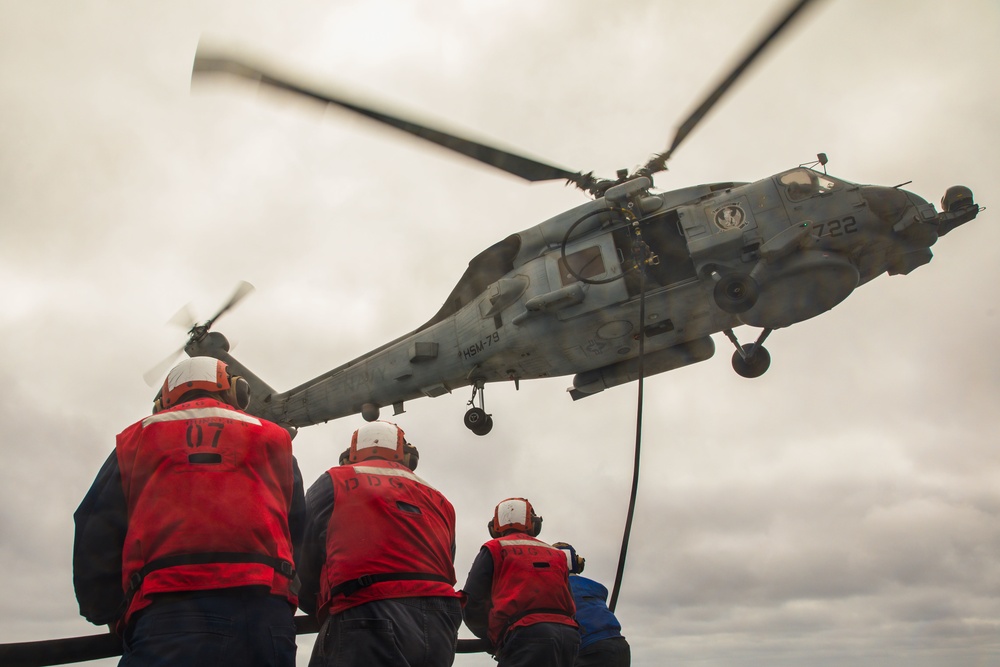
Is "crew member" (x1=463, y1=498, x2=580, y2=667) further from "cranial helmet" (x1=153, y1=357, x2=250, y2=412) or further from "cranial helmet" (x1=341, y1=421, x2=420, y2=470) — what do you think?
"cranial helmet" (x1=153, y1=357, x2=250, y2=412)

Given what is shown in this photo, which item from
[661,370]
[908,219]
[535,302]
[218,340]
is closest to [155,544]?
[535,302]

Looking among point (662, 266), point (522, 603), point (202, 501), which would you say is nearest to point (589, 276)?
point (662, 266)

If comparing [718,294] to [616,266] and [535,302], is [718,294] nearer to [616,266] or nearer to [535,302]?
[616,266]

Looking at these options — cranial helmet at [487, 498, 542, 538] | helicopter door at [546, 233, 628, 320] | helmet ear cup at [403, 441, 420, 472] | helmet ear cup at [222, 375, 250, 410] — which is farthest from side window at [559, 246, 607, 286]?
helmet ear cup at [222, 375, 250, 410]

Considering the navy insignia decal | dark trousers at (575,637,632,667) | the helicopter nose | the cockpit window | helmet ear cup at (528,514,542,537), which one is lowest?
dark trousers at (575,637,632,667)

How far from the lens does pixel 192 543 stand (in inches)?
116

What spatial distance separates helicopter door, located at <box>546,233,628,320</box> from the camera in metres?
10.8

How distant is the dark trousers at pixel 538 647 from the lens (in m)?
5.67


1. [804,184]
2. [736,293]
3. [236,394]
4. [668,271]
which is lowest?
[236,394]

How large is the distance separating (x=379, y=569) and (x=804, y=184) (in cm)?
922

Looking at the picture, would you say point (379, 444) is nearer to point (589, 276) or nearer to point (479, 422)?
point (589, 276)

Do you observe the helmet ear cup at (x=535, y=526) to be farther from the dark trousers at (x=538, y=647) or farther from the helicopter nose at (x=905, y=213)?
the helicopter nose at (x=905, y=213)

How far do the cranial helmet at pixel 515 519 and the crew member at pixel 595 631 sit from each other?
1.16ft

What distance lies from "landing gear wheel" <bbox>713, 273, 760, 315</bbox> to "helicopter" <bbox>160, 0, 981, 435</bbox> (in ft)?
0.06
